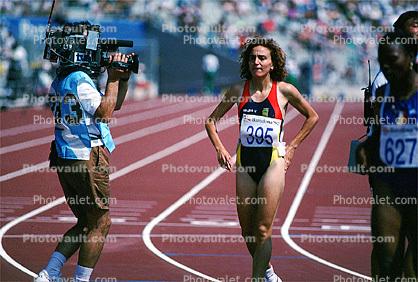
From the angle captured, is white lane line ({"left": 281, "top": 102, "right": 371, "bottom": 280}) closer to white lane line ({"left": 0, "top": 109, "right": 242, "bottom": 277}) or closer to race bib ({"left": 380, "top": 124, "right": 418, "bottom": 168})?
white lane line ({"left": 0, "top": 109, "right": 242, "bottom": 277})

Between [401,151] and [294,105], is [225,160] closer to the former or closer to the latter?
[294,105]

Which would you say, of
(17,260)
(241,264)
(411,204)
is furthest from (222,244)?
(411,204)

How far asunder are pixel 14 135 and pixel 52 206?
10409mm

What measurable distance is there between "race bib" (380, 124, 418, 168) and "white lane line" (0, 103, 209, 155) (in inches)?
583

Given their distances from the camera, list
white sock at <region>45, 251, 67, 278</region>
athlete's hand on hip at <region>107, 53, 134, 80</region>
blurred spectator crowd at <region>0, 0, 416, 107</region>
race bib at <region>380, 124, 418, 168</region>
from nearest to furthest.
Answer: race bib at <region>380, 124, 418, 168</region> → athlete's hand on hip at <region>107, 53, 134, 80</region> → white sock at <region>45, 251, 67, 278</region> → blurred spectator crowd at <region>0, 0, 416, 107</region>

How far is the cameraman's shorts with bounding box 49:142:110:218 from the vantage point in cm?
834

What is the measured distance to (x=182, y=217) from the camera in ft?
45.8

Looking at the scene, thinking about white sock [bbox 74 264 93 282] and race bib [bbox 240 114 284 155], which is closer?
white sock [bbox 74 264 93 282]

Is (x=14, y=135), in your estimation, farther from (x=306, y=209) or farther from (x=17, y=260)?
(x=17, y=260)

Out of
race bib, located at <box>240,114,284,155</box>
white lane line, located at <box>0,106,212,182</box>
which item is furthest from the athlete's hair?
white lane line, located at <box>0,106,212,182</box>

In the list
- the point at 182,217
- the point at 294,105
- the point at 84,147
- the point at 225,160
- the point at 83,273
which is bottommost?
the point at 182,217

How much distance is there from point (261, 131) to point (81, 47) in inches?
60.7

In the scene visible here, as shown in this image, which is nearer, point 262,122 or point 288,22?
point 262,122

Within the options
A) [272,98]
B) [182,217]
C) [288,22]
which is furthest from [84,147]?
[288,22]
